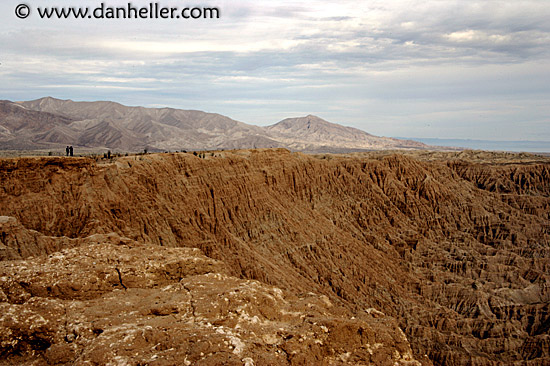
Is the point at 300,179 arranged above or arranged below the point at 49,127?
below

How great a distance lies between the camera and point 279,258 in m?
44.1

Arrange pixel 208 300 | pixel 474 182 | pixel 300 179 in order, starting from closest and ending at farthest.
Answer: pixel 208 300
pixel 300 179
pixel 474 182

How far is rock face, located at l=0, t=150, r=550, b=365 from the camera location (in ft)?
49.4

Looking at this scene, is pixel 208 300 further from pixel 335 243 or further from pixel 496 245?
pixel 496 245

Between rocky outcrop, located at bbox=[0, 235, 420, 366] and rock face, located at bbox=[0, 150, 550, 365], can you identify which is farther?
rock face, located at bbox=[0, 150, 550, 365]

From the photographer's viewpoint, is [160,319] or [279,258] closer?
[160,319]

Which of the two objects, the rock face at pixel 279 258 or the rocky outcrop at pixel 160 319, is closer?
the rocky outcrop at pixel 160 319

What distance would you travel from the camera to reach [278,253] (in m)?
44.6

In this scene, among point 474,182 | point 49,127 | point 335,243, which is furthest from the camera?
point 49,127

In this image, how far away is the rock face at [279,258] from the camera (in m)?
15.1

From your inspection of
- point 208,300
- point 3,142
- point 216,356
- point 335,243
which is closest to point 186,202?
point 335,243

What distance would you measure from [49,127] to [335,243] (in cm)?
17908

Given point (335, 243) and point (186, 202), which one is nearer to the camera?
point (186, 202)

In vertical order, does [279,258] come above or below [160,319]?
below
